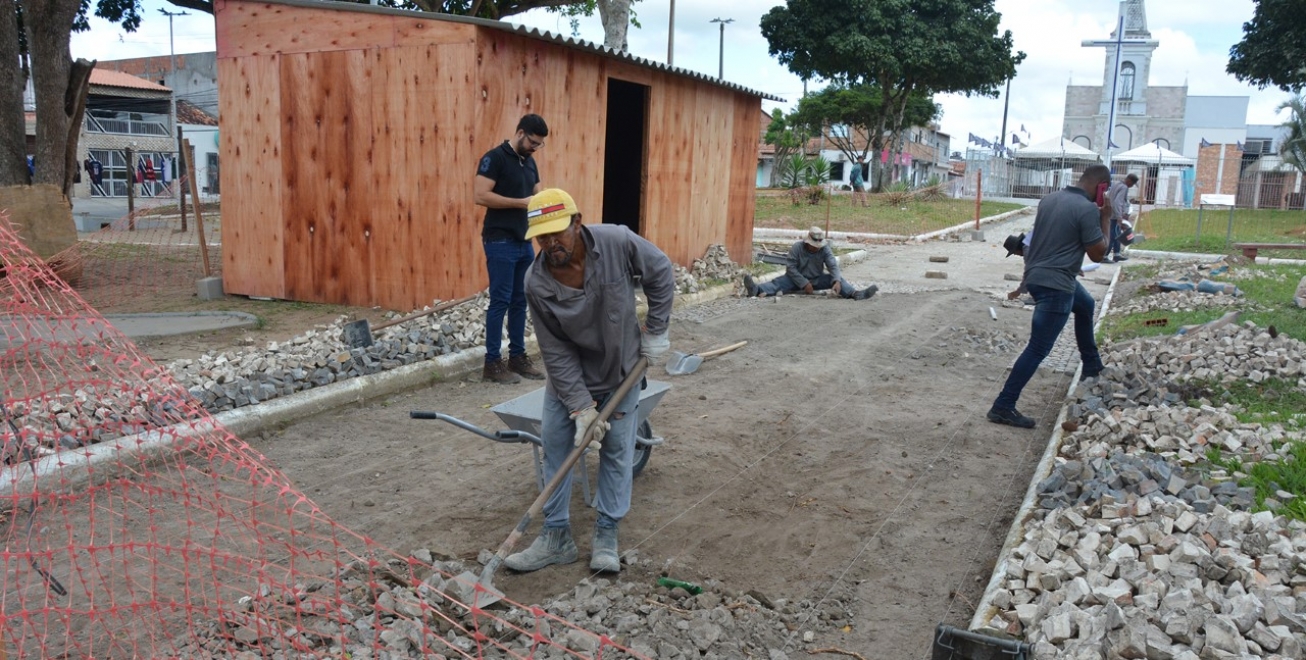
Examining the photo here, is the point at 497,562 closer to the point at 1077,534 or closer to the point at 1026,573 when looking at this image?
the point at 1026,573

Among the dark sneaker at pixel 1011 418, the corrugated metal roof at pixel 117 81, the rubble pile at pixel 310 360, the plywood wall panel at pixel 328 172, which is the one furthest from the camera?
the corrugated metal roof at pixel 117 81

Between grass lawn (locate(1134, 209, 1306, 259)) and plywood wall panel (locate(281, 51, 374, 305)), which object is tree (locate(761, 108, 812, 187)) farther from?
plywood wall panel (locate(281, 51, 374, 305))

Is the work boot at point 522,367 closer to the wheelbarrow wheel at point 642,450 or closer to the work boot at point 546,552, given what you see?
the wheelbarrow wheel at point 642,450

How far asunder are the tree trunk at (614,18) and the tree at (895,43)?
1988cm

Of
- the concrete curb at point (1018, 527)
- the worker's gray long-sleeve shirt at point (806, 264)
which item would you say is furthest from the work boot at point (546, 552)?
the worker's gray long-sleeve shirt at point (806, 264)

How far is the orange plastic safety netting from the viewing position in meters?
3.34

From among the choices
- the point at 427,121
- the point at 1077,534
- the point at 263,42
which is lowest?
the point at 1077,534

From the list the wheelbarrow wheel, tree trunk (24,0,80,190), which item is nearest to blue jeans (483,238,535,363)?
the wheelbarrow wheel

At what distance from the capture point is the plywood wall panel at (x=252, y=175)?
9.88 meters

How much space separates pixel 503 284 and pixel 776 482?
264cm

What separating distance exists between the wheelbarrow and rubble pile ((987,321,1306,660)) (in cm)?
180

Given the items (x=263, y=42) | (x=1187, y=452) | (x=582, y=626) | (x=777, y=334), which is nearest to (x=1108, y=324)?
(x=777, y=334)

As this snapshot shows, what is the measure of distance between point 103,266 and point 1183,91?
63699 mm

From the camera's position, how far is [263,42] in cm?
978
